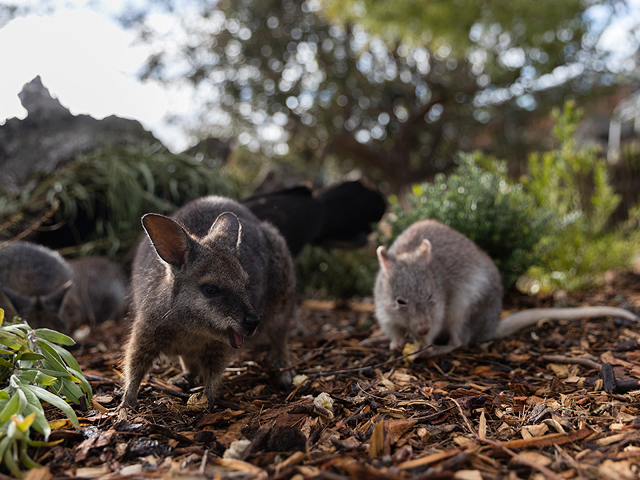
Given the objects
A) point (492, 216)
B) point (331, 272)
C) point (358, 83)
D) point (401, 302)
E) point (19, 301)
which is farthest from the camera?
point (358, 83)

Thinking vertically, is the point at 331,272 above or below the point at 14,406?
below

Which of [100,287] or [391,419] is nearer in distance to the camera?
[391,419]

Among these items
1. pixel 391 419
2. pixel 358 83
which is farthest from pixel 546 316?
pixel 358 83

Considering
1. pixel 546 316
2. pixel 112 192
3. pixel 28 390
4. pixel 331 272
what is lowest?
pixel 331 272

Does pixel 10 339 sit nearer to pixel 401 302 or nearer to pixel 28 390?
pixel 28 390

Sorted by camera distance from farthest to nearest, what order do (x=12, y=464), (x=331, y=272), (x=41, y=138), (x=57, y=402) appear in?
(x=331, y=272), (x=41, y=138), (x=57, y=402), (x=12, y=464)

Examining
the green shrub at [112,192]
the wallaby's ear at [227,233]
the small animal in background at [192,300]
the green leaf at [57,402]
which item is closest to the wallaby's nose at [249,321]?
the small animal in background at [192,300]

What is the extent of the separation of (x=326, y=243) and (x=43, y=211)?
381 centimetres

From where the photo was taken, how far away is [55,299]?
493 cm

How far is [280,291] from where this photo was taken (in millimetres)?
4102

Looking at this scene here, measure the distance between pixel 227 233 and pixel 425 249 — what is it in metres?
1.98

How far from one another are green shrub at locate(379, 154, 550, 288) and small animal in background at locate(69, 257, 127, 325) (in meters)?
4.07

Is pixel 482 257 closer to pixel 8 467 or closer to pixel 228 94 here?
pixel 8 467

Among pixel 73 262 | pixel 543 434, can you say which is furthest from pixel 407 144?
pixel 543 434
